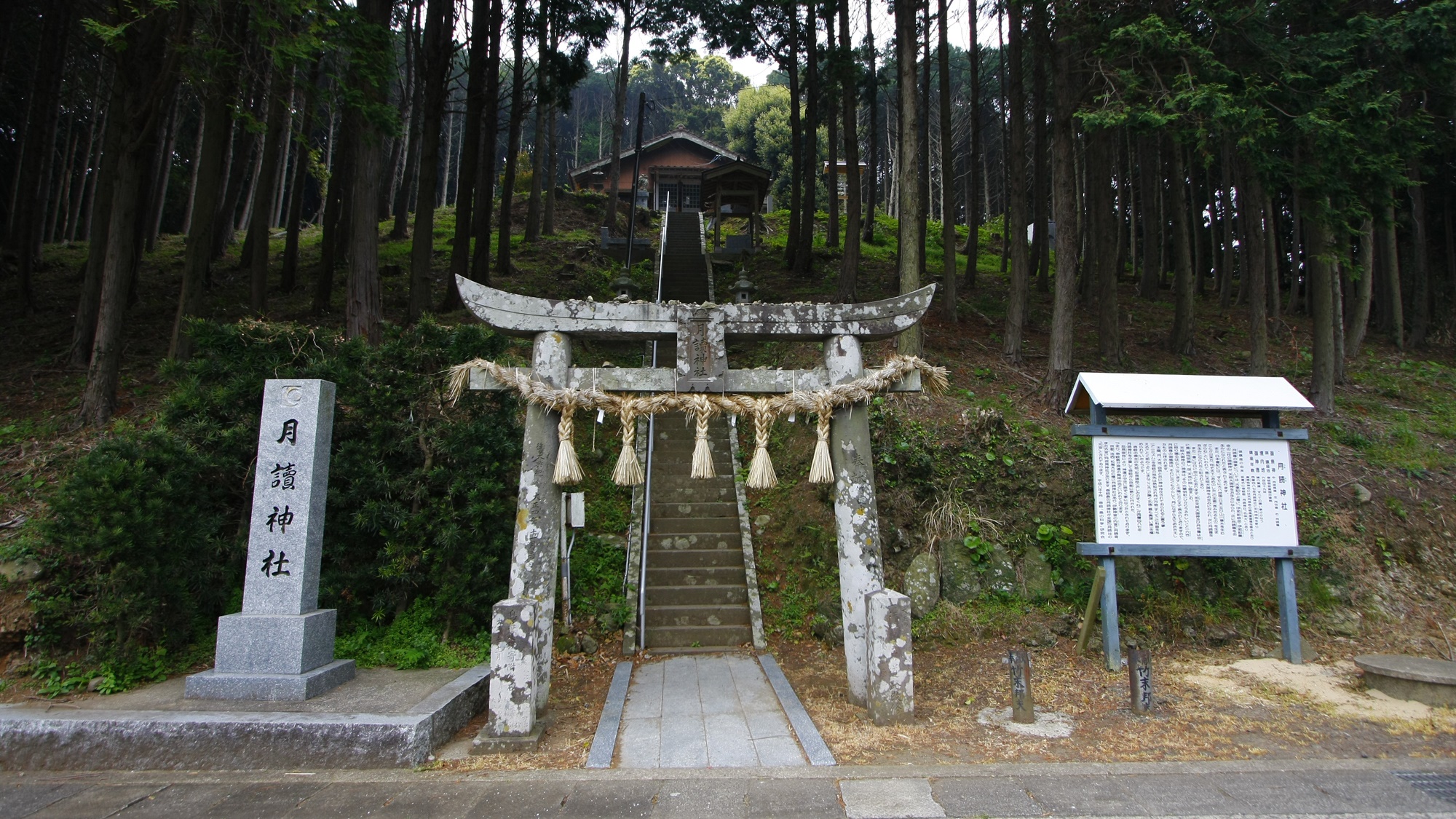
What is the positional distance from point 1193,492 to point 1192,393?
36.1 inches

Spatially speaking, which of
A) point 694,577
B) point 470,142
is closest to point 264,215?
point 470,142

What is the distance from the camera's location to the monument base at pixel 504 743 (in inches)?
201

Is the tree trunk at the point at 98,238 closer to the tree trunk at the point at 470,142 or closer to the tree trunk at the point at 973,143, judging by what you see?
the tree trunk at the point at 470,142

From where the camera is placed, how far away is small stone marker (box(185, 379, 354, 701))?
5.59m

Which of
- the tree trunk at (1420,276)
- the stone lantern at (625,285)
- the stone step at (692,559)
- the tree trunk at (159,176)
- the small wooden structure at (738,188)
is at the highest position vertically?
the small wooden structure at (738,188)

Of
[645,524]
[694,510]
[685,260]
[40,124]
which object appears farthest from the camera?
[685,260]

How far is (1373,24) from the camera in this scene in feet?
28.0

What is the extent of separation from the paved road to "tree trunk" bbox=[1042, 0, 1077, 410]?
6.34 meters

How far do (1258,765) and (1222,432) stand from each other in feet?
10.4

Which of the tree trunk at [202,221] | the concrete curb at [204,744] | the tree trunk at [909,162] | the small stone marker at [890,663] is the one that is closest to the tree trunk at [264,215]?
the tree trunk at [202,221]

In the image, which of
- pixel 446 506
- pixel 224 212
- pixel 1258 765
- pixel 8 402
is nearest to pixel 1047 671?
pixel 1258 765

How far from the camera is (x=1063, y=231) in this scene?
35.1 ft

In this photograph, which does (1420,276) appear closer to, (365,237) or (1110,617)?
(1110,617)

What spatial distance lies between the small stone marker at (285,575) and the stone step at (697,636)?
2987 mm
